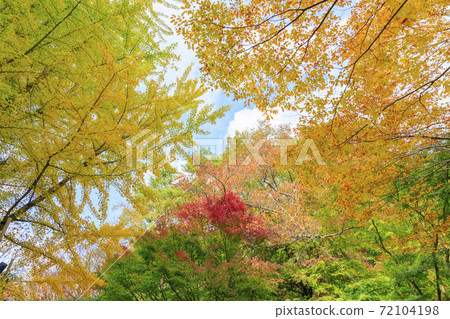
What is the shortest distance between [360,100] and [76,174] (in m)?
4.07

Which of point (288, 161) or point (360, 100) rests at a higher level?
point (360, 100)

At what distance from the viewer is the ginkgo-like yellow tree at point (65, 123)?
2146 mm

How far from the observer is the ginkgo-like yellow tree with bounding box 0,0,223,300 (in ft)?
7.04

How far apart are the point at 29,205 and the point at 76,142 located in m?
1.39

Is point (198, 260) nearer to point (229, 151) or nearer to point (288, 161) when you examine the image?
point (288, 161)

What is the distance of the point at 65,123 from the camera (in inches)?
110

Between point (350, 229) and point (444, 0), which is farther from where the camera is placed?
point (350, 229)

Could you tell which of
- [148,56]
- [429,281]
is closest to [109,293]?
[148,56]

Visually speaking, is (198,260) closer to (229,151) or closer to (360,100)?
(360,100)

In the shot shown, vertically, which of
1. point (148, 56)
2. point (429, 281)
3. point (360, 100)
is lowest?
point (429, 281)

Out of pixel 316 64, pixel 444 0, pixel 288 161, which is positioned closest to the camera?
pixel 444 0

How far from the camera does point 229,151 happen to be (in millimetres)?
12570

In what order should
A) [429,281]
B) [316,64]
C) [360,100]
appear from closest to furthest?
[316,64] < [360,100] < [429,281]

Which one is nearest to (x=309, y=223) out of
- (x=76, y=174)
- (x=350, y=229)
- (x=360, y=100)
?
(x=350, y=229)
